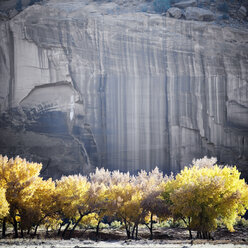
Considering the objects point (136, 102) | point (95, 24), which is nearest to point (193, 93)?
point (136, 102)

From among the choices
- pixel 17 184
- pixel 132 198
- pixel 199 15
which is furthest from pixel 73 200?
pixel 199 15

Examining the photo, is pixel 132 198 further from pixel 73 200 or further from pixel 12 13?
pixel 12 13

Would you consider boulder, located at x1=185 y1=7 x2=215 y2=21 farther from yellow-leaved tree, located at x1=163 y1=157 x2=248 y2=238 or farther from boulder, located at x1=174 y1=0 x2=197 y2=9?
yellow-leaved tree, located at x1=163 y1=157 x2=248 y2=238

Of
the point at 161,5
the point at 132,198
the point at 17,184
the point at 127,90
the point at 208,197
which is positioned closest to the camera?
the point at 208,197

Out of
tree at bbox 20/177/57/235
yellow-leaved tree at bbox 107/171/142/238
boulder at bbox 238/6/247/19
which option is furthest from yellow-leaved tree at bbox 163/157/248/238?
boulder at bbox 238/6/247/19

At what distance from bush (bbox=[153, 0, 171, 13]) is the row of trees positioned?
2359cm

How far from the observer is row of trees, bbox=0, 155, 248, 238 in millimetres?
17250

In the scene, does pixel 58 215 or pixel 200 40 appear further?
pixel 200 40

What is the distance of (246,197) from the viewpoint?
1795 centimetres

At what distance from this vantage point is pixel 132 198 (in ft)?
64.8

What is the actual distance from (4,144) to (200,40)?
22.8 meters

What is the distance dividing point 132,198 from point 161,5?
2680 cm

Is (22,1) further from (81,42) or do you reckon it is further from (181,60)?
(181,60)

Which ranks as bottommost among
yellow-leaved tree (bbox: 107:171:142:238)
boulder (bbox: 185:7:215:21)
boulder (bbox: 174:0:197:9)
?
yellow-leaved tree (bbox: 107:171:142:238)
